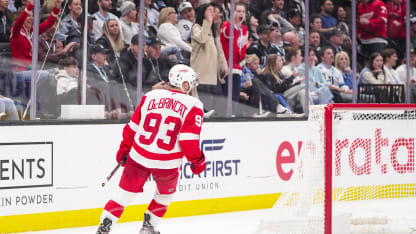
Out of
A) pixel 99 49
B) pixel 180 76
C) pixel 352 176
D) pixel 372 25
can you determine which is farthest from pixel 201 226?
pixel 372 25

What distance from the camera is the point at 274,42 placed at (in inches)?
297

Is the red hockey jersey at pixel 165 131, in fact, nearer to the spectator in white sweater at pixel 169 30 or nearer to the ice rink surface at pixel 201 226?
the ice rink surface at pixel 201 226

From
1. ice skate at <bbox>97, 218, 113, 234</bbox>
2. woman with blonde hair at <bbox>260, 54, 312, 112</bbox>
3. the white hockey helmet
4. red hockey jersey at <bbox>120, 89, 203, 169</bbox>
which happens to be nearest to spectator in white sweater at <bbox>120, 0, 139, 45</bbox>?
woman with blonde hair at <bbox>260, 54, 312, 112</bbox>

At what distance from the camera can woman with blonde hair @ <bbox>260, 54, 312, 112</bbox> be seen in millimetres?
7483

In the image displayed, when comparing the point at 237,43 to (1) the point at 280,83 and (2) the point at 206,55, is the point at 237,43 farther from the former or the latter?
(1) the point at 280,83

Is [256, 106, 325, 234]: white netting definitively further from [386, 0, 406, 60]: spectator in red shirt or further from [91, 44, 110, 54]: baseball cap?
[386, 0, 406, 60]: spectator in red shirt

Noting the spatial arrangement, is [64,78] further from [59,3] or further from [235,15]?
[235,15]

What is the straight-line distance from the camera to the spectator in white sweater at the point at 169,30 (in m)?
6.70

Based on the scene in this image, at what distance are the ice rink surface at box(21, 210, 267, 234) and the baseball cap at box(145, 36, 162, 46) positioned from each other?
154cm

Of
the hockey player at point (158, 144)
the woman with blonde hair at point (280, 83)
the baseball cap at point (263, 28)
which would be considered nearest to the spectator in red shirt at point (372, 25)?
the woman with blonde hair at point (280, 83)

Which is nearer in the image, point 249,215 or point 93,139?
point 93,139

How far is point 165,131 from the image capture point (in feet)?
15.4

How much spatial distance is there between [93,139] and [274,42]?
8.19 ft

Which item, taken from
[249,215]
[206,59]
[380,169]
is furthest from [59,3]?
[380,169]
